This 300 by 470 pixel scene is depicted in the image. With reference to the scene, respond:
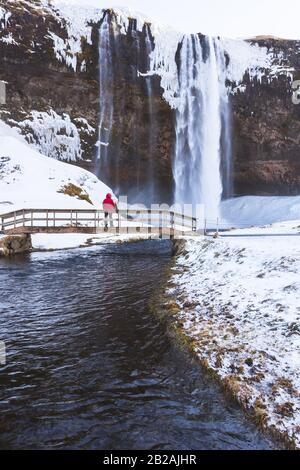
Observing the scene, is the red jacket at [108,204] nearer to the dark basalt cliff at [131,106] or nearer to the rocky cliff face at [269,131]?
the dark basalt cliff at [131,106]

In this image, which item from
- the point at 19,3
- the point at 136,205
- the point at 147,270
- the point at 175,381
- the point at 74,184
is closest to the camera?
the point at 175,381

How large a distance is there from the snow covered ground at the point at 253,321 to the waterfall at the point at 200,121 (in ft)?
116

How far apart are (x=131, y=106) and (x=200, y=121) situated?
9.26 metres

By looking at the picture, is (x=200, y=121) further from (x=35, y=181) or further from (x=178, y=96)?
(x=35, y=181)

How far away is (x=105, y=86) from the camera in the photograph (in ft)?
148

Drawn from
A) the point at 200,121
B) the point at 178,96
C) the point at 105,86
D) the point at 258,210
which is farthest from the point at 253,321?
the point at 178,96

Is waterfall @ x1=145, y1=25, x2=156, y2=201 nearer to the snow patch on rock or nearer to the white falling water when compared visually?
the white falling water

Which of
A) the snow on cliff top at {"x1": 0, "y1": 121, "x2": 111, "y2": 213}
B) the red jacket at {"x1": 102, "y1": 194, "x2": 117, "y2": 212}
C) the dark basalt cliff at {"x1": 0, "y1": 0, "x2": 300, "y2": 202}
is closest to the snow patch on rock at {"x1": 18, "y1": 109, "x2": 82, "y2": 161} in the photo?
the dark basalt cliff at {"x1": 0, "y1": 0, "x2": 300, "y2": 202}

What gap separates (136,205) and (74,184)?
2188 cm

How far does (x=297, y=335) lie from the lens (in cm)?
671

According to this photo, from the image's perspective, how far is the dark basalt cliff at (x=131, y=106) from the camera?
41.3 metres

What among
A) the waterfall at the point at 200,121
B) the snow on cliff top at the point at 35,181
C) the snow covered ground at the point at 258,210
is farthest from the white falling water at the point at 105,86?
the snow covered ground at the point at 258,210

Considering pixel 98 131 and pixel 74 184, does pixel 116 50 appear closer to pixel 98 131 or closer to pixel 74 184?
pixel 98 131
